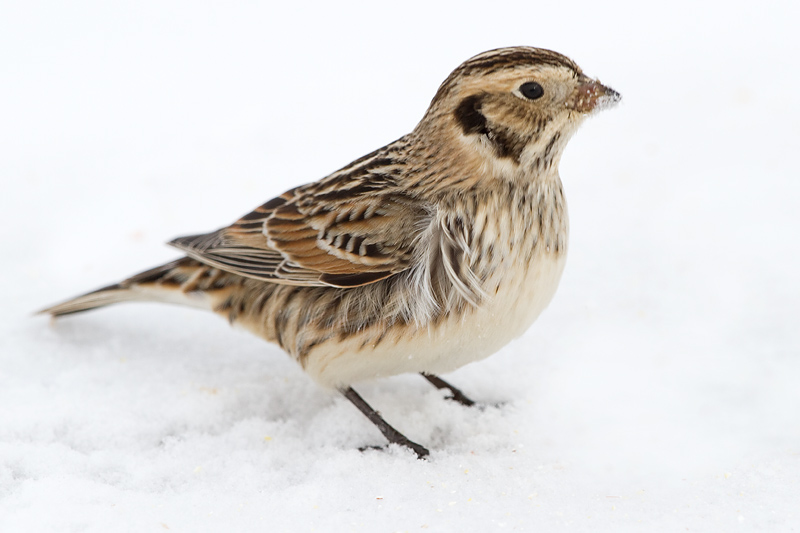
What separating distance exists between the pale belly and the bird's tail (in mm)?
905

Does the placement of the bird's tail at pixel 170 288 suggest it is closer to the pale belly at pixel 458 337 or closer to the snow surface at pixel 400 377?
the snow surface at pixel 400 377

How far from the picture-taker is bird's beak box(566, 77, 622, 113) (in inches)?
140

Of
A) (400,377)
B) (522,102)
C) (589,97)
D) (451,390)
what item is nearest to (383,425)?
(451,390)

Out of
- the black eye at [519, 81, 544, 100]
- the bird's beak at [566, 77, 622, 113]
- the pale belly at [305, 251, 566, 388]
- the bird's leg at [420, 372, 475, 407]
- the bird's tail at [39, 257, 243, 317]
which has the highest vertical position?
the bird's beak at [566, 77, 622, 113]

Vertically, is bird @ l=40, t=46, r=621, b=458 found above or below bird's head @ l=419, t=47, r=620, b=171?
below

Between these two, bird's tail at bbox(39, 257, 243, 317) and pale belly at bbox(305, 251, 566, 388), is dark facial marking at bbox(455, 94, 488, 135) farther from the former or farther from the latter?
bird's tail at bbox(39, 257, 243, 317)

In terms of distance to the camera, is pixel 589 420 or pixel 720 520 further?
pixel 589 420

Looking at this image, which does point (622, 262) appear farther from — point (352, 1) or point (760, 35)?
point (352, 1)

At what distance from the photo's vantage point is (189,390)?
452cm

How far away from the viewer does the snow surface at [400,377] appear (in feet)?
11.7

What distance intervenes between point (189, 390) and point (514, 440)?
1.72 metres

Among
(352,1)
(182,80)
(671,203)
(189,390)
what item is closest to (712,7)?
(671,203)

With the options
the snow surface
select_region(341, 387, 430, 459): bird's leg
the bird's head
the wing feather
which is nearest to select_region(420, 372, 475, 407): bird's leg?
the snow surface

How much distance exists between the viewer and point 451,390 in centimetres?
448
